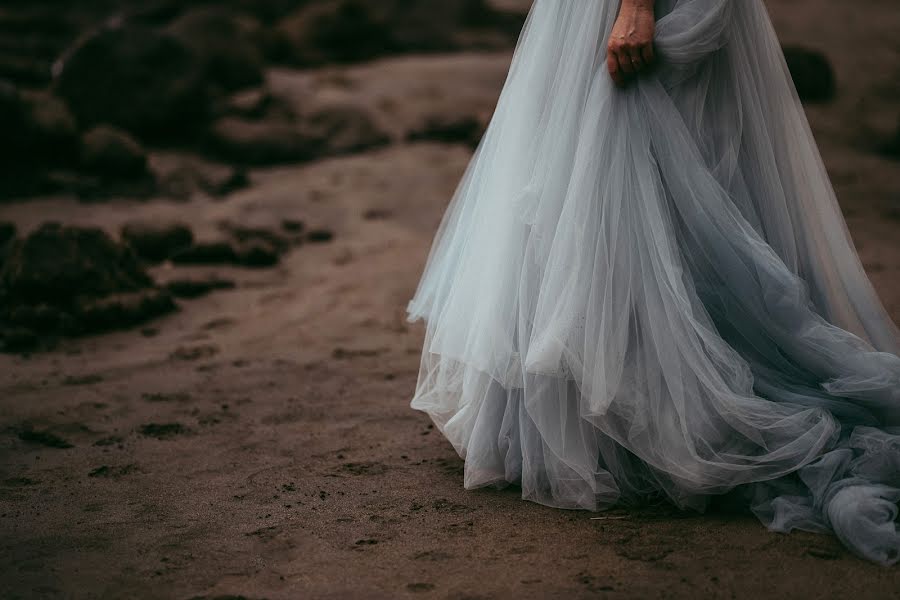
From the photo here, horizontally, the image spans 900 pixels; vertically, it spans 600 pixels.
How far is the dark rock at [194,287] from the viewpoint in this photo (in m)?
5.48

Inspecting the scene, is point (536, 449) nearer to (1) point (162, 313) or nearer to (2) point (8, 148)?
(1) point (162, 313)

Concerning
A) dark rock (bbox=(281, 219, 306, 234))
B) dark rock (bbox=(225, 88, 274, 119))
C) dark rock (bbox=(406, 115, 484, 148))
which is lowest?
dark rock (bbox=(281, 219, 306, 234))

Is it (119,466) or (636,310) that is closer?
(636,310)

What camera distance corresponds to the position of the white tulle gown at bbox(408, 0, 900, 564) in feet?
8.72

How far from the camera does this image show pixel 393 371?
4289 millimetres

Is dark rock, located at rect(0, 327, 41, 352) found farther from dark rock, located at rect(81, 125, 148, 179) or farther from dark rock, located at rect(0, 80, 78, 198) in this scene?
dark rock, located at rect(81, 125, 148, 179)

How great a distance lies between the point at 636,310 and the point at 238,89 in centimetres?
774

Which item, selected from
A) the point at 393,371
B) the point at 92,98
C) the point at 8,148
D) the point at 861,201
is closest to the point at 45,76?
the point at 92,98

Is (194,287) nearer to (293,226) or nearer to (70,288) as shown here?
(70,288)

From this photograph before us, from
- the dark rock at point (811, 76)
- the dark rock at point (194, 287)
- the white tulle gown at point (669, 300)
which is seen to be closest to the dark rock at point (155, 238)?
the dark rock at point (194, 287)

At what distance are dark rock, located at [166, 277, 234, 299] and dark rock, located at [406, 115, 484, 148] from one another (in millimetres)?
3233

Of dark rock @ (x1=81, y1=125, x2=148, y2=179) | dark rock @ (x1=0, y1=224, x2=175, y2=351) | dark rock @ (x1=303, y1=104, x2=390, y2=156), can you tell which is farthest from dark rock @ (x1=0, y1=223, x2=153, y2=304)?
dark rock @ (x1=303, y1=104, x2=390, y2=156)

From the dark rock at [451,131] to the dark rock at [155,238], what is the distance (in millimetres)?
2898

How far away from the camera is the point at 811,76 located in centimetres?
894
